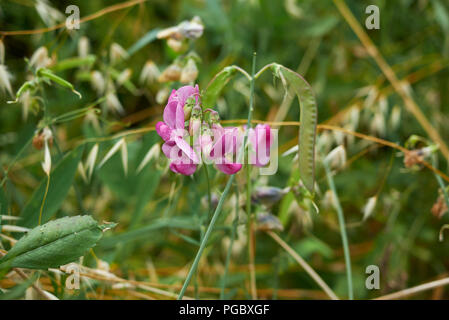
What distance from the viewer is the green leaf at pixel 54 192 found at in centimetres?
74

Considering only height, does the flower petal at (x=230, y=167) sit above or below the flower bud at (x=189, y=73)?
below

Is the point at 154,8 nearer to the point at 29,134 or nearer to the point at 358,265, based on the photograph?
the point at 29,134

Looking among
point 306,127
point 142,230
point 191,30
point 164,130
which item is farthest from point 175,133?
point 142,230

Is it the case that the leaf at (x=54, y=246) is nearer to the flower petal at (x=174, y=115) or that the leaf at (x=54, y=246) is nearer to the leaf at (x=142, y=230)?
the flower petal at (x=174, y=115)

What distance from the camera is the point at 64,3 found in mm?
1521

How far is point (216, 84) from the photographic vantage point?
606mm

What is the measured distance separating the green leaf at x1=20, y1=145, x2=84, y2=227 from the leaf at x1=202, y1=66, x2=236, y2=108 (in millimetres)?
291

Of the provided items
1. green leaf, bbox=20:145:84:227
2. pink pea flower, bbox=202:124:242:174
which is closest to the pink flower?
pink pea flower, bbox=202:124:242:174

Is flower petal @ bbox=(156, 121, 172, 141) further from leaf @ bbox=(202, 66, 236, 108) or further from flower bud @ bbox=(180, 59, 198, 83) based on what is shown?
flower bud @ bbox=(180, 59, 198, 83)

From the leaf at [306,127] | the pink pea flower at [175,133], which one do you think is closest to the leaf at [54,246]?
the pink pea flower at [175,133]

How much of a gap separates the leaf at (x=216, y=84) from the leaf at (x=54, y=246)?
0.68ft

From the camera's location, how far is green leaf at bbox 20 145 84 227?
2.44ft

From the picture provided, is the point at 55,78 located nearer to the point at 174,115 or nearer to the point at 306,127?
the point at 174,115

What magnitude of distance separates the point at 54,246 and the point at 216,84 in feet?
0.94
